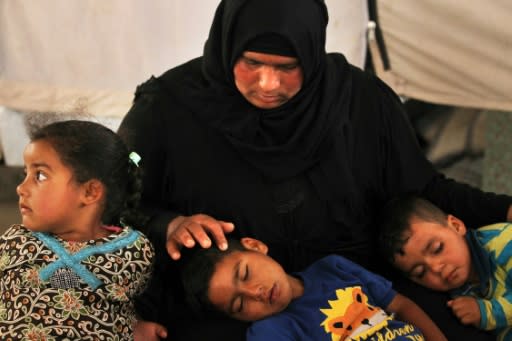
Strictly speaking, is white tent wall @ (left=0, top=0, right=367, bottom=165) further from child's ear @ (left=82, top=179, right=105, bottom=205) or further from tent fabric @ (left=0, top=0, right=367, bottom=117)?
child's ear @ (left=82, top=179, right=105, bottom=205)

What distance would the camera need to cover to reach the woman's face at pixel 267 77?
1667 millimetres

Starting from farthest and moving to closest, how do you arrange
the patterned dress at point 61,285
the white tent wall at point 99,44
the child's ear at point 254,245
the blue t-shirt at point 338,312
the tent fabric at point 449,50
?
the white tent wall at point 99,44 → the tent fabric at point 449,50 → the child's ear at point 254,245 → the blue t-shirt at point 338,312 → the patterned dress at point 61,285

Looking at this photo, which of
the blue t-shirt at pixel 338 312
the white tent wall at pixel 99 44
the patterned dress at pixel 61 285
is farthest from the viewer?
the white tent wall at pixel 99 44

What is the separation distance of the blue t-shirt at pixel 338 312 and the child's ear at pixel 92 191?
520mm

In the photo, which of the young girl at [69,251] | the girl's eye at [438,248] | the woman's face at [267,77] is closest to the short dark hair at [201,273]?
the young girl at [69,251]

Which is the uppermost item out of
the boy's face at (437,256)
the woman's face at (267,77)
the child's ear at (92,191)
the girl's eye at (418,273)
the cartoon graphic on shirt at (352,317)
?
the woman's face at (267,77)

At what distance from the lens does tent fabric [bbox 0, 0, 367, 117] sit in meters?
3.08

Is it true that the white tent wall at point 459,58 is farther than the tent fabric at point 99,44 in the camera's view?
No

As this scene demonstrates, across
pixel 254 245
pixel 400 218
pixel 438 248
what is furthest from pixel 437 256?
pixel 254 245

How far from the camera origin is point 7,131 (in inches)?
132

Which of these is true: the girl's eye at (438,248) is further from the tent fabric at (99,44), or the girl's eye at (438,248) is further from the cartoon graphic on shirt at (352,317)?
the tent fabric at (99,44)

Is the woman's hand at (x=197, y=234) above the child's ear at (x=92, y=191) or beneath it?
beneath

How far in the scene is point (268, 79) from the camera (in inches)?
65.7

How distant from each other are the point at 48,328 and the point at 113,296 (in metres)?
0.17
